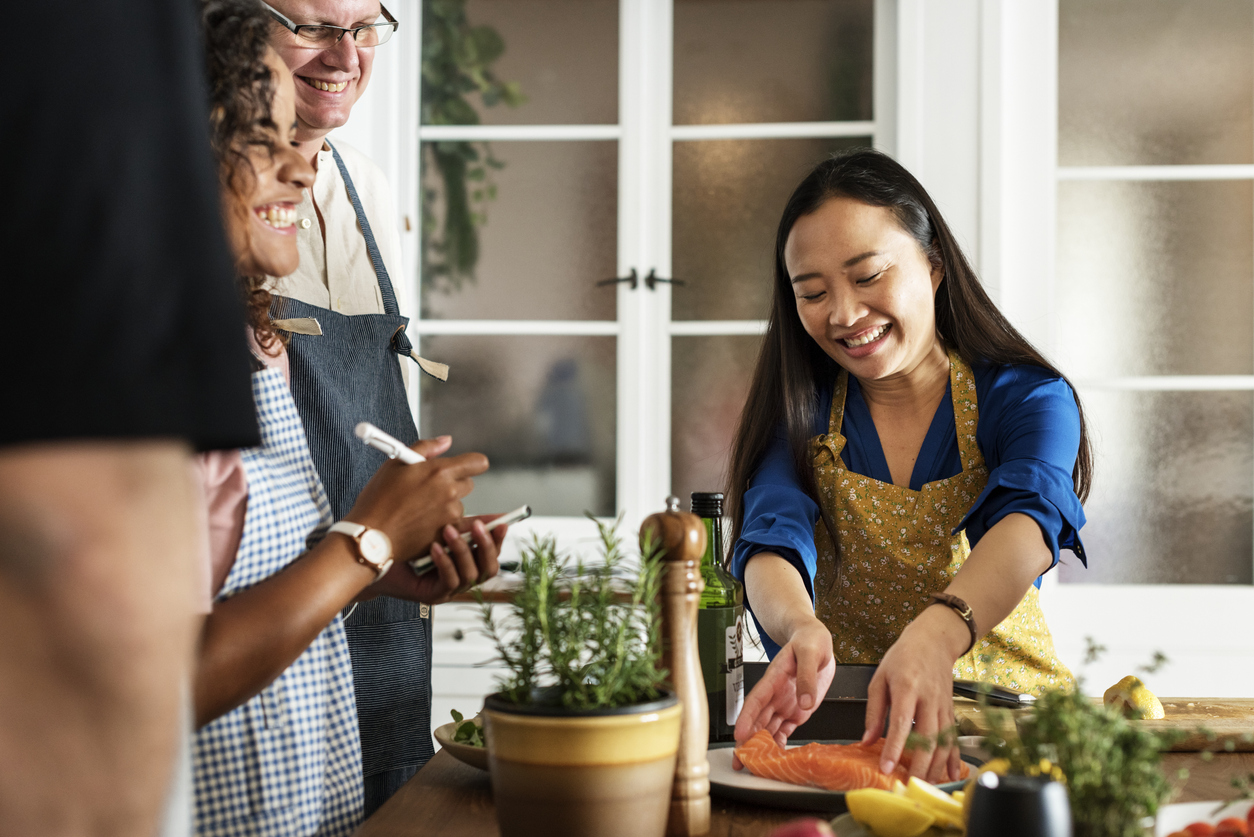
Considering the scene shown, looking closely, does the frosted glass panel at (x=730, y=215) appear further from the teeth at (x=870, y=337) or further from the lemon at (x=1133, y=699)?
the lemon at (x=1133, y=699)

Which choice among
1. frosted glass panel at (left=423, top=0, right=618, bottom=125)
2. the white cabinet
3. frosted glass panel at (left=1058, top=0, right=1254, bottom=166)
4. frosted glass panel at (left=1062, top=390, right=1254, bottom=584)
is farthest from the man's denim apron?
frosted glass panel at (left=1058, top=0, right=1254, bottom=166)

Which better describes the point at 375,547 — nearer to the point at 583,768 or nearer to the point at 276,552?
the point at 276,552

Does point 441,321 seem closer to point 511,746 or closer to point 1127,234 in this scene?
point 1127,234

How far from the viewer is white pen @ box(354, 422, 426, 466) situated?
0.77 metres

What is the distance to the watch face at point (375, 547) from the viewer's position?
82cm

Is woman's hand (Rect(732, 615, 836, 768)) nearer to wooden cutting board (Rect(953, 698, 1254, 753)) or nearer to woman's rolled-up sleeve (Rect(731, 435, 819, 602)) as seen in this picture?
wooden cutting board (Rect(953, 698, 1254, 753))

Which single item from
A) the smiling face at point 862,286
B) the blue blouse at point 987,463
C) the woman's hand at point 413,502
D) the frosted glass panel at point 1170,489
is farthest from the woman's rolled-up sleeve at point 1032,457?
the frosted glass panel at point 1170,489

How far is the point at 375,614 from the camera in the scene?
1225 mm

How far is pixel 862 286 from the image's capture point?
4.81 ft

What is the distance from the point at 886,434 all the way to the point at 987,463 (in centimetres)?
17

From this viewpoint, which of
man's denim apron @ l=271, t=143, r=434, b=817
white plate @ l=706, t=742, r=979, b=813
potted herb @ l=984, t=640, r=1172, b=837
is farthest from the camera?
man's denim apron @ l=271, t=143, r=434, b=817

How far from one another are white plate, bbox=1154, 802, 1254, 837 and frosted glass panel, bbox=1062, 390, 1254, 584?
2.26 m

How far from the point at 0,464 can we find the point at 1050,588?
2748 mm

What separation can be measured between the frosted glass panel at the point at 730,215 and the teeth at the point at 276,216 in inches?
82.0
